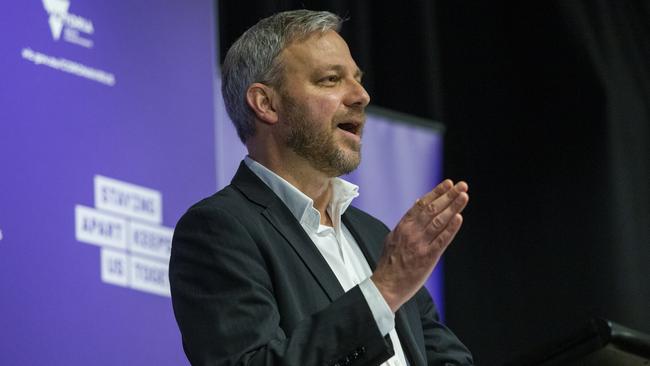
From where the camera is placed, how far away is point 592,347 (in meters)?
1.90

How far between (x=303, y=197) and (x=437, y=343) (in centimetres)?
46

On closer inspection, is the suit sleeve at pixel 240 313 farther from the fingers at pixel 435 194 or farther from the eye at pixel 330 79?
the eye at pixel 330 79

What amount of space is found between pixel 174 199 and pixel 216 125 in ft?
1.24

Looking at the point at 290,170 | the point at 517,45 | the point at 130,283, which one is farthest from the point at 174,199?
the point at 517,45

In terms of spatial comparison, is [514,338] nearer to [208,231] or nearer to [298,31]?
[298,31]

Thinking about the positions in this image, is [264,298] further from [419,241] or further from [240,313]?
[419,241]

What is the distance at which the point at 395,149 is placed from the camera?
4605 mm

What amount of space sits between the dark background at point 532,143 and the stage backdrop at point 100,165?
1314mm

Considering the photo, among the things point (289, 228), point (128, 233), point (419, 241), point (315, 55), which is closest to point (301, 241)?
point (289, 228)

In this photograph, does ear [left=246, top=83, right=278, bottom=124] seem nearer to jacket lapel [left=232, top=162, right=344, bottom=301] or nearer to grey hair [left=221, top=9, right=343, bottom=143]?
grey hair [left=221, top=9, right=343, bottom=143]

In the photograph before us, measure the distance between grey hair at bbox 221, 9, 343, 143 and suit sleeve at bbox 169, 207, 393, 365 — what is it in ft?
1.59

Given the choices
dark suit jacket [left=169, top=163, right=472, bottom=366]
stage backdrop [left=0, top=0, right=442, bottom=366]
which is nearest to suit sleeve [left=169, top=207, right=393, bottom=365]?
dark suit jacket [left=169, top=163, right=472, bottom=366]

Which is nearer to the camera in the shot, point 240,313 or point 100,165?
point 240,313

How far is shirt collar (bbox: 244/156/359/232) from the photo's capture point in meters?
2.67
